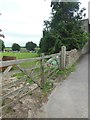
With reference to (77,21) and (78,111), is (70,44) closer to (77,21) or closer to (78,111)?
(77,21)

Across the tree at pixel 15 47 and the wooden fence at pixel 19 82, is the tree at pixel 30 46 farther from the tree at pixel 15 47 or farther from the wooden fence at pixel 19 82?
the wooden fence at pixel 19 82

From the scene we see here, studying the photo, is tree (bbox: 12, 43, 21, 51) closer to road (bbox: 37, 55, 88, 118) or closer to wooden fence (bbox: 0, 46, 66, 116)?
road (bbox: 37, 55, 88, 118)

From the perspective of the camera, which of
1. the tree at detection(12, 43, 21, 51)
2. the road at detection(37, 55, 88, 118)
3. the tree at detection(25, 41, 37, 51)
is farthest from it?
the tree at detection(12, 43, 21, 51)

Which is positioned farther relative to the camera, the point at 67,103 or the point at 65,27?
the point at 65,27

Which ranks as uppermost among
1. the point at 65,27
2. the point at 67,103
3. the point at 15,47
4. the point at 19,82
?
the point at 65,27

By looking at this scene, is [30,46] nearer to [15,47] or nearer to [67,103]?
[15,47]

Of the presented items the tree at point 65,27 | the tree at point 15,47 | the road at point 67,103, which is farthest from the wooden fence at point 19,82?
the tree at point 15,47

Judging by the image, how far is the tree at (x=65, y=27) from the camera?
20531 mm

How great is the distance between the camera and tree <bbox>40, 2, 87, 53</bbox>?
20531 mm

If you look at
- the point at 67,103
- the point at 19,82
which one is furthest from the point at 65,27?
the point at 19,82

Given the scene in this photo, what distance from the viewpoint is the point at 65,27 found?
21.2m

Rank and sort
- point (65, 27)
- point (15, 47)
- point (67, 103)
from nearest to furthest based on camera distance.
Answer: point (67, 103) < point (65, 27) < point (15, 47)

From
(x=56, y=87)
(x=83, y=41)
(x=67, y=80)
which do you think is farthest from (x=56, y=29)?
(x=56, y=87)

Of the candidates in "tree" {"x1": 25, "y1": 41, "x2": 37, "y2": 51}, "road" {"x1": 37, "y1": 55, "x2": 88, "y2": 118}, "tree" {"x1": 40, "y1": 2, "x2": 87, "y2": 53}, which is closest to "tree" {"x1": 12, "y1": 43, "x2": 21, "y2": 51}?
"tree" {"x1": 25, "y1": 41, "x2": 37, "y2": 51}
